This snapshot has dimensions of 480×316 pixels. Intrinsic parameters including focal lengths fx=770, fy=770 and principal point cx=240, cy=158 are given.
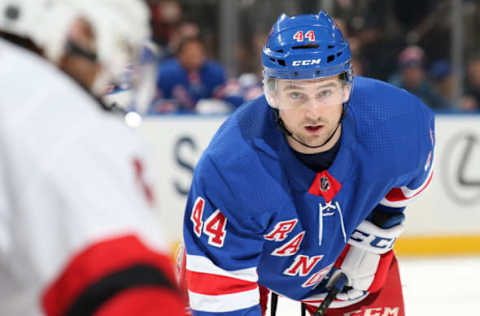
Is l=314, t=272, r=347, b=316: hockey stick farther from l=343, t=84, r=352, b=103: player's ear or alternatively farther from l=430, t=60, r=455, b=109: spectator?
l=430, t=60, r=455, b=109: spectator

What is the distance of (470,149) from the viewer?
4.32 meters

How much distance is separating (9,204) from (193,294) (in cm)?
125

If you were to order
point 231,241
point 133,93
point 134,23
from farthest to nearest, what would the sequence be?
point 231,241 → point 133,93 → point 134,23

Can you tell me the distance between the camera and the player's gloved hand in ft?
6.46

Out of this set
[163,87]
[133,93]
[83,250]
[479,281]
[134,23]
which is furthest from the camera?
[163,87]

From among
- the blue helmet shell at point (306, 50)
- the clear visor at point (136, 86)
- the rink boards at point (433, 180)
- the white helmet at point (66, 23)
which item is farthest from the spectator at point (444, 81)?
the white helmet at point (66, 23)

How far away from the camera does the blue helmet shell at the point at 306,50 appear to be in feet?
5.53

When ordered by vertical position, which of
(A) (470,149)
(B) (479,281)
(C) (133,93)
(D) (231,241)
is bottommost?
(B) (479,281)

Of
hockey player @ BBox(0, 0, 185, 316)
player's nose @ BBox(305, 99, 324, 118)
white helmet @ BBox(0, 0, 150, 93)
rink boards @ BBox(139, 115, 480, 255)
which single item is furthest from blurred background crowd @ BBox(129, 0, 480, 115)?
hockey player @ BBox(0, 0, 185, 316)

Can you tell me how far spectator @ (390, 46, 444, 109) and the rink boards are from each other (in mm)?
355

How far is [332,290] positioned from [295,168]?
445 millimetres

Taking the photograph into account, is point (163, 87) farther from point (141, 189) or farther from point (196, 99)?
point (141, 189)

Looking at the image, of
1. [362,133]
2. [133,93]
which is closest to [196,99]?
[362,133]

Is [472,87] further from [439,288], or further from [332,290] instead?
[332,290]
